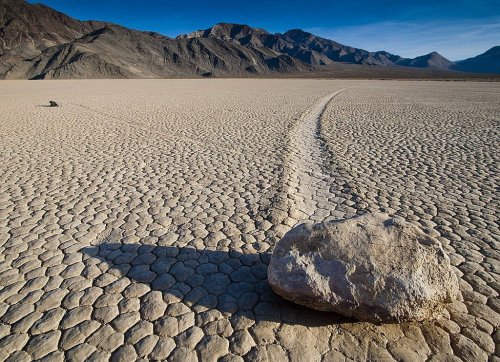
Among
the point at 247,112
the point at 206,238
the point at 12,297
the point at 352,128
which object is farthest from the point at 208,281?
the point at 247,112

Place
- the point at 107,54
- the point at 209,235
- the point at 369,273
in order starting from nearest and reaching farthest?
1. the point at 369,273
2. the point at 209,235
3. the point at 107,54

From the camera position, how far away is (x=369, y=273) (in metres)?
2.50

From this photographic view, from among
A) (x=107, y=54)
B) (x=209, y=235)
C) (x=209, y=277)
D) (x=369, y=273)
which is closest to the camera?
(x=369, y=273)

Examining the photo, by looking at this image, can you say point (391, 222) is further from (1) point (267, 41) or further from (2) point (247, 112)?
(1) point (267, 41)

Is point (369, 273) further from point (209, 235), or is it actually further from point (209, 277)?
point (209, 235)

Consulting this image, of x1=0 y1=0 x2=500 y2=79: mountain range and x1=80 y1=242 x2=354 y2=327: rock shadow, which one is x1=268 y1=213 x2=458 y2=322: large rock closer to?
x1=80 y1=242 x2=354 y2=327: rock shadow

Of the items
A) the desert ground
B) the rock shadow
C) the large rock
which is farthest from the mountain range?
the large rock

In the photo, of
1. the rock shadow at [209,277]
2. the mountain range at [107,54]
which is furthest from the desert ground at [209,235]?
the mountain range at [107,54]

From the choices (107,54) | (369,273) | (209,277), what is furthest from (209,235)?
(107,54)

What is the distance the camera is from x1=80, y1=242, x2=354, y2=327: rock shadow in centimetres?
276

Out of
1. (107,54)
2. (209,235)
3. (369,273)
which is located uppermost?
(369,273)

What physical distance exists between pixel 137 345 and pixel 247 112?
1308 centimetres

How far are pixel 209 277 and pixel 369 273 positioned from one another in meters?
1.52

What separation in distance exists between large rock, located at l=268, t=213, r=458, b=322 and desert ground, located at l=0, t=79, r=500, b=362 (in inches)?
8.7
